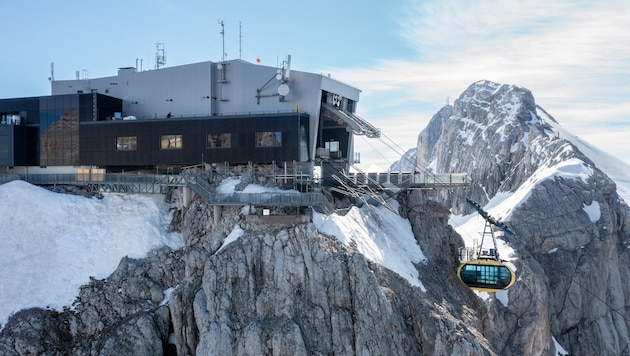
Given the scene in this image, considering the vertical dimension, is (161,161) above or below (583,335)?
above

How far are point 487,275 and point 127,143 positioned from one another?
119 ft

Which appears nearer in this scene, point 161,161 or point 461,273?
point 461,273

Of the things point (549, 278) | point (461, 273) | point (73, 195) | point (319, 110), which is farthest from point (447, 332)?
point (549, 278)

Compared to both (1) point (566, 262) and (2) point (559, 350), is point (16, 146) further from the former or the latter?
(1) point (566, 262)

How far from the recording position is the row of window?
51.8 m

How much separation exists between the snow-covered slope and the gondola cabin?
24657 mm

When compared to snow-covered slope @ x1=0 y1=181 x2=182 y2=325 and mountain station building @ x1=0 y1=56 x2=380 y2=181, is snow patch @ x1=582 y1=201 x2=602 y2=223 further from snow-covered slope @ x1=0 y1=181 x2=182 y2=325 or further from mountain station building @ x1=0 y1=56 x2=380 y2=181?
snow-covered slope @ x1=0 y1=181 x2=182 y2=325

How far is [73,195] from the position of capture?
53.5m

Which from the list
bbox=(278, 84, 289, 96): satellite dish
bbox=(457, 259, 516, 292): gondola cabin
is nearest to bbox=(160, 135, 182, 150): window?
bbox=(278, 84, 289, 96): satellite dish

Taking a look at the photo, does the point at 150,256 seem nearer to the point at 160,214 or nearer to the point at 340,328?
the point at 160,214

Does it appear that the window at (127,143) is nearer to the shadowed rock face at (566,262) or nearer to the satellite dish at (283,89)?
the satellite dish at (283,89)

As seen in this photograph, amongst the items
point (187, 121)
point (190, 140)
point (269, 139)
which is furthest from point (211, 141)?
point (269, 139)

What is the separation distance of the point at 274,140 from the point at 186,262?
14.4 m

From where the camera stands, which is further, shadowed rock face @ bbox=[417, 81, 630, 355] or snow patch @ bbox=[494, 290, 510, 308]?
shadowed rock face @ bbox=[417, 81, 630, 355]
